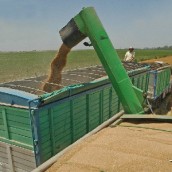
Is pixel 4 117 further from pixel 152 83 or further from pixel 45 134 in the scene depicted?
pixel 152 83

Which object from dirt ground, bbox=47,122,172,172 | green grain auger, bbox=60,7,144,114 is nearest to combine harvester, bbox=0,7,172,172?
green grain auger, bbox=60,7,144,114

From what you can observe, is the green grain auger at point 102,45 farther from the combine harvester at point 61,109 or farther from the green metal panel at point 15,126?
the green metal panel at point 15,126

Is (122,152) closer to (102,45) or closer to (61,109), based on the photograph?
(61,109)

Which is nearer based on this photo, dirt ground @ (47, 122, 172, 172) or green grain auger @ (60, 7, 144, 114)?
dirt ground @ (47, 122, 172, 172)

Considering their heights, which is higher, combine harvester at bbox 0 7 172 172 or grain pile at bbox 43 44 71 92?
grain pile at bbox 43 44 71 92

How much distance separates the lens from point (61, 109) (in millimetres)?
5805

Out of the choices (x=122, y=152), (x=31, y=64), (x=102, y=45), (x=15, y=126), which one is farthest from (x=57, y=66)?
(x=31, y=64)

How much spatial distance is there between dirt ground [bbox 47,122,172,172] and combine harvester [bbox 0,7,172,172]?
853 millimetres

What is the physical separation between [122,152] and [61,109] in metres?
1.97

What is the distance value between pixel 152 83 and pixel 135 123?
634 centimetres

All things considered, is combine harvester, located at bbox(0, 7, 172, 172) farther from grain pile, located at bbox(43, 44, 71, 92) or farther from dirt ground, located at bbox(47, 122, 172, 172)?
dirt ground, located at bbox(47, 122, 172, 172)

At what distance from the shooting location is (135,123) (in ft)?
20.0

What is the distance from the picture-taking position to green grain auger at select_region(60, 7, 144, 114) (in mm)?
5980

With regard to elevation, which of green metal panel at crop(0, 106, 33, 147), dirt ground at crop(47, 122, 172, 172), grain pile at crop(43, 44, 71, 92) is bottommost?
dirt ground at crop(47, 122, 172, 172)
